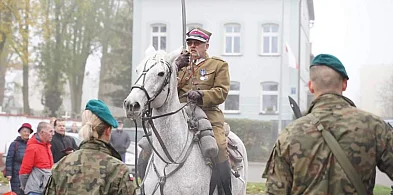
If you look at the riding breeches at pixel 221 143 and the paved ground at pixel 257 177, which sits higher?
the riding breeches at pixel 221 143

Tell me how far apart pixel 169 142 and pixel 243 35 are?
25683 millimetres

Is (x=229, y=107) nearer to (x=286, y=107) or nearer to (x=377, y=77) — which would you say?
(x=286, y=107)

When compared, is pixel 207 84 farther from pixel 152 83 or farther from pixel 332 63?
pixel 332 63

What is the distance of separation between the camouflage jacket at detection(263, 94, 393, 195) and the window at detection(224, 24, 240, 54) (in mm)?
28032

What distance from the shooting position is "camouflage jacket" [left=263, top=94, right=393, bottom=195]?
3.99m

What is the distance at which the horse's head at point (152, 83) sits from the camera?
19.5 feet

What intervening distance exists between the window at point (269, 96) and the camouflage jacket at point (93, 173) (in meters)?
26.8

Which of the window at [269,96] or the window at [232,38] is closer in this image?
the window at [269,96]

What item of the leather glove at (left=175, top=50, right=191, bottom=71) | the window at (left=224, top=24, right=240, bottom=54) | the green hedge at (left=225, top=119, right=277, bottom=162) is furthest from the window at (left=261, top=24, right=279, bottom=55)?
the leather glove at (left=175, top=50, right=191, bottom=71)

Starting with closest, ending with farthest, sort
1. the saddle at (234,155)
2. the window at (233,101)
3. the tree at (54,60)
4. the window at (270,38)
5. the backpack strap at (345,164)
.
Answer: the backpack strap at (345,164), the saddle at (234,155), the window at (233,101), the window at (270,38), the tree at (54,60)

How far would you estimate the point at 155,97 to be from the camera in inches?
250

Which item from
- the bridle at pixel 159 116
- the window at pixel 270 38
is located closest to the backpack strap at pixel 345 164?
the bridle at pixel 159 116

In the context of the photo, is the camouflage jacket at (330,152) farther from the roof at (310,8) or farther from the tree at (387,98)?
the roof at (310,8)

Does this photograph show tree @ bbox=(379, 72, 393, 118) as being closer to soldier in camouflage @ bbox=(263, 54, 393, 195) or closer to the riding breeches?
the riding breeches
